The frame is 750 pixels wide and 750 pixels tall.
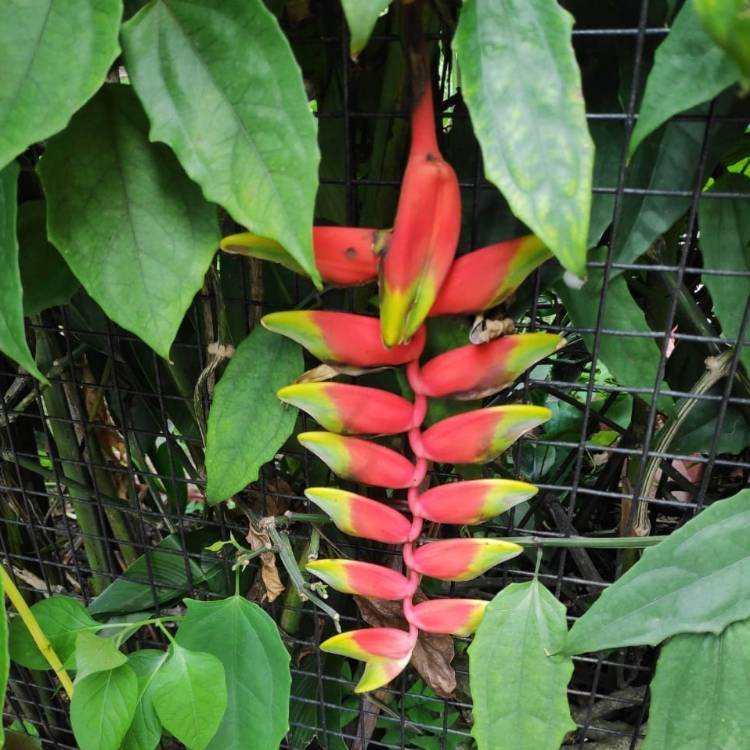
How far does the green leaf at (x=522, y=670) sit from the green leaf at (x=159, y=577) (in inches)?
9.5

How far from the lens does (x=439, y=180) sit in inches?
14.0

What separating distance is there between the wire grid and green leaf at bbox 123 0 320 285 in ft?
0.22

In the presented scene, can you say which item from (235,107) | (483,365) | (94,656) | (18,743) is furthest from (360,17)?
(18,743)

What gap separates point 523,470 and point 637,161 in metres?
0.36

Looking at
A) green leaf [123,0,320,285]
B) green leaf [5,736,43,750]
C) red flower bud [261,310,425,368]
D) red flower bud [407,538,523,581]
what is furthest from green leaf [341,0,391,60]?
green leaf [5,736,43,750]

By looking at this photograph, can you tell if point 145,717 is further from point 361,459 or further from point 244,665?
point 361,459

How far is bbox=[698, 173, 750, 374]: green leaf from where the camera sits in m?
0.40

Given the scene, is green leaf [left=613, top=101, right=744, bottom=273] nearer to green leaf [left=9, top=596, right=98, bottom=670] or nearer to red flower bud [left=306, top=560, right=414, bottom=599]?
red flower bud [left=306, top=560, right=414, bottom=599]

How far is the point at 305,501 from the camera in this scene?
52cm

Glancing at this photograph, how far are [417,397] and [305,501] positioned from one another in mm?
146

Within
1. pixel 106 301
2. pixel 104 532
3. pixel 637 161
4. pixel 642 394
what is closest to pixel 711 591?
pixel 642 394

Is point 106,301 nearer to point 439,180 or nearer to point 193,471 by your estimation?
point 439,180

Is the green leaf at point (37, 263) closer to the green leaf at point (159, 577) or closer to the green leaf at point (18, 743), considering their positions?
the green leaf at point (159, 577)

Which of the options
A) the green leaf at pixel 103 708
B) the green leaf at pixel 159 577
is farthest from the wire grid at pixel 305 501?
the green leaf at pixel 103 708
